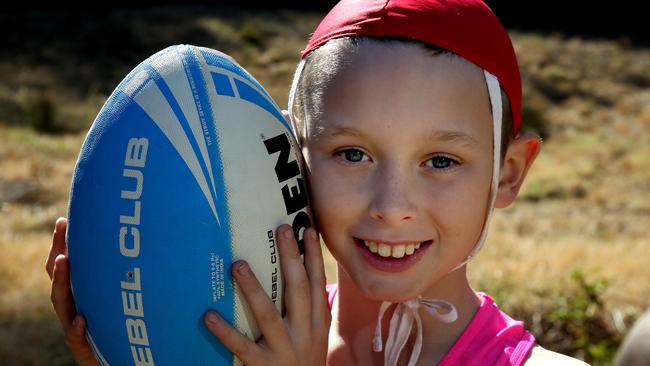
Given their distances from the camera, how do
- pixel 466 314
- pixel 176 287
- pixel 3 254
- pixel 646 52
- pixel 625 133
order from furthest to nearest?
pixel 646 52, pixel 625 133, pixel 3 254, pixel 466 314, pixel 176 287

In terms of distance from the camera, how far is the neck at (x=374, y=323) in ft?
7.33

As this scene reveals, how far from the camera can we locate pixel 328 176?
204cm

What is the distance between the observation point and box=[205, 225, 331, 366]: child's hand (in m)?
1.89

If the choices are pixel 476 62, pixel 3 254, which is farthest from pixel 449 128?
pixel 3 254

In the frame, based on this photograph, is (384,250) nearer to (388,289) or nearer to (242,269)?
(388,289)

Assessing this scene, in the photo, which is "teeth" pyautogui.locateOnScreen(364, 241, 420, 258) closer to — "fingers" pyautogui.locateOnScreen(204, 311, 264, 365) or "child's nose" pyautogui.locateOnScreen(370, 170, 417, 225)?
"child's nose" pyautogui.locateOnScreen(370, 170, 417, 225)

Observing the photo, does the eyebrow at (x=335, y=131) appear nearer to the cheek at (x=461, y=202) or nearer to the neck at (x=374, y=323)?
the cheek at (x=461, y=202)

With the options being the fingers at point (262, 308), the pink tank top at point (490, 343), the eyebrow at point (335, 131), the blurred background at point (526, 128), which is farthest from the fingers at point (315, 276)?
the blurred background at point (526, 128)

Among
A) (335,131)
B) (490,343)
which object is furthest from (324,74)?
(490,343)

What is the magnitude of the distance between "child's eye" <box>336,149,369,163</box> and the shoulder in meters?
0.69

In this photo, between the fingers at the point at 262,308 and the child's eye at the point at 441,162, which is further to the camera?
the child's eye at the point at 441,162

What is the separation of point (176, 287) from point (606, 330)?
3.93 m

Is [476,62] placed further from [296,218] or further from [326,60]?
[296,218]

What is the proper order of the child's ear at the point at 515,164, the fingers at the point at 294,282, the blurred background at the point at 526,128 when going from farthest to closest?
the blurred background at the point at 526,128, the child's ear at the point at 515,164, the fingers at the point at 294,282
